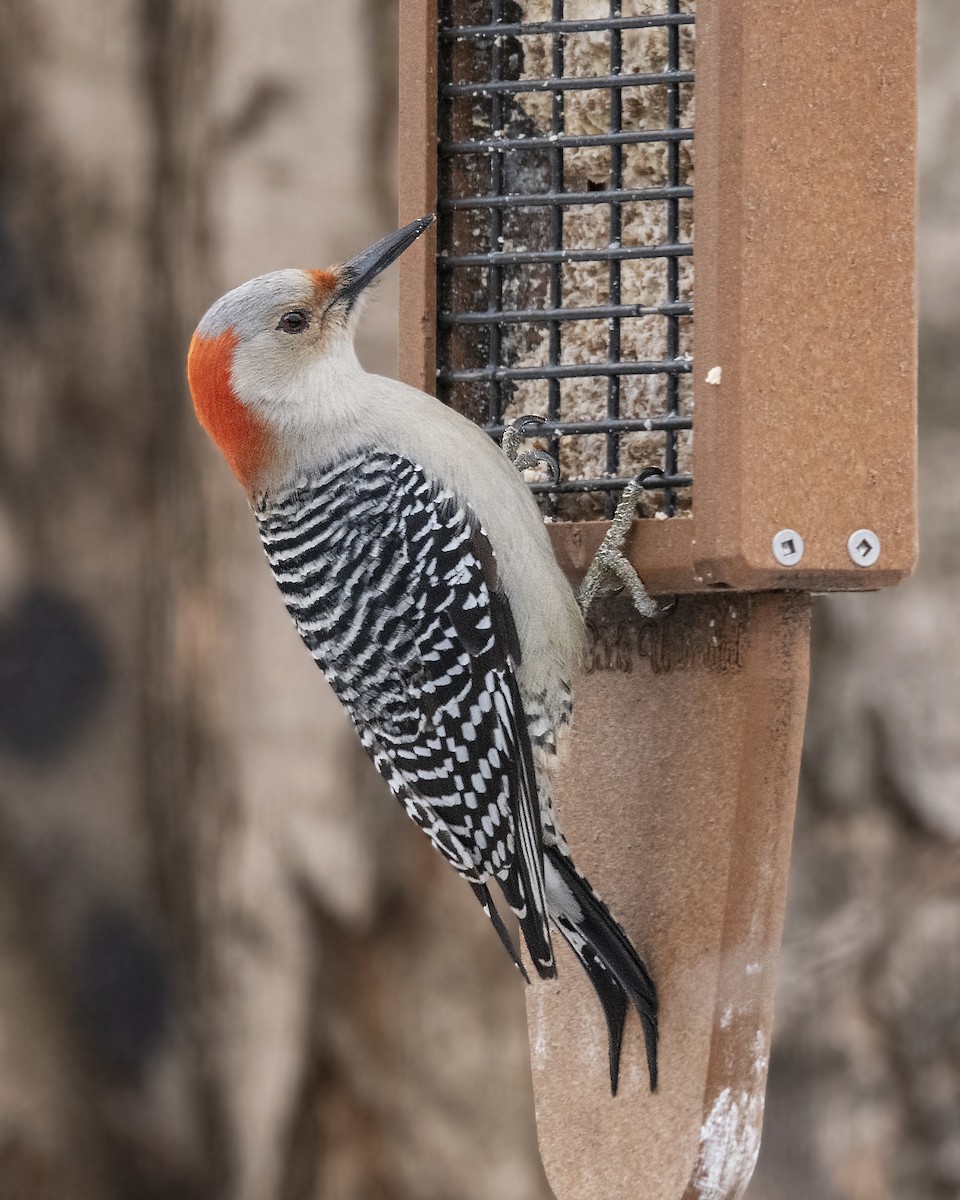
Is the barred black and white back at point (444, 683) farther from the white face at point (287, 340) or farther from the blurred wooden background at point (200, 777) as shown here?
the blurred wooden background at point (200, 777)

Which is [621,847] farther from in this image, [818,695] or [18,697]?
[18,697]

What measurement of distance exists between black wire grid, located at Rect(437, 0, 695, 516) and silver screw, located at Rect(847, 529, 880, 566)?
40 centimetres

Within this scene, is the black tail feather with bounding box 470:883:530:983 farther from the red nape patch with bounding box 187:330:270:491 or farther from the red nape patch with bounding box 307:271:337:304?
the red nape patch with bounding box 307:271:337:304

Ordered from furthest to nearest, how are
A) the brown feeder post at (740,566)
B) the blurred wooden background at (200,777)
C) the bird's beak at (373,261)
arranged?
the blurred wooden background at (200,777) < the bird's beak at (373,261) < the brown feeder post at (740,566)

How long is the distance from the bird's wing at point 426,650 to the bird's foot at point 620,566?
0.15 meters

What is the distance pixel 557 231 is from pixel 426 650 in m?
0.78

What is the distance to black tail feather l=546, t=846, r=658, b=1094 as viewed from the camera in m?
2.88

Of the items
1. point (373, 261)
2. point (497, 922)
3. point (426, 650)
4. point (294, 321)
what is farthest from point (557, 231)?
point (497, 922)

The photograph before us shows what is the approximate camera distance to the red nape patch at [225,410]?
3096 millimetres

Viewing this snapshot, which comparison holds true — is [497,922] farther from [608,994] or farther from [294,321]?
[294,321]

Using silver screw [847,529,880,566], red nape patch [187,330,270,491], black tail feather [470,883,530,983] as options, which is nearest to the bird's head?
red nape patch [187,330,270,491]

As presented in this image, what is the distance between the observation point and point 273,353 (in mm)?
3174

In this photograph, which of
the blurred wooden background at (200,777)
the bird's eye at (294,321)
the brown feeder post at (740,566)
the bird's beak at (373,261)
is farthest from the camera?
the blurred wooden background at (200,777)

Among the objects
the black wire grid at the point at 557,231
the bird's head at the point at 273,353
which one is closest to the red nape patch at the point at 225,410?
the bird's head at the point at 273,353
